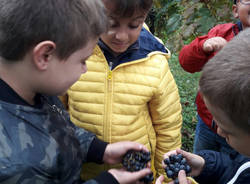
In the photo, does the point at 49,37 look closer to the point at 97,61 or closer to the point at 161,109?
the point at 97,61

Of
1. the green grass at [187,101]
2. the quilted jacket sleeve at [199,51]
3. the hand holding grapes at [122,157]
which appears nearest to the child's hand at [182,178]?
the hand holding grapes at [122,157]

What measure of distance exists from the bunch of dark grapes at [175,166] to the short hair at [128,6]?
0.78 meters

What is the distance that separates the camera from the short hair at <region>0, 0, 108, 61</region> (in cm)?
98

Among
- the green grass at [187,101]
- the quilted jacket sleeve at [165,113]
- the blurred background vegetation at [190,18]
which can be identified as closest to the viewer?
the quilted jacket sleeve at [165,113]

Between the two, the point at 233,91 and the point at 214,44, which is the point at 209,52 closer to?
the point at 214,44

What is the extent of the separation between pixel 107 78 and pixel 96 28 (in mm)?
456

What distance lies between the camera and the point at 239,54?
0.94m

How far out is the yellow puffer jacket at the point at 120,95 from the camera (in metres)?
1.56

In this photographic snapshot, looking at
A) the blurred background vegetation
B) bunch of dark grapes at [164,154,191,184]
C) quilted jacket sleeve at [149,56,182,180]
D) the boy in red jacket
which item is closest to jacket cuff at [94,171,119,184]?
bunch of dark grapes at [164,154,191,184]

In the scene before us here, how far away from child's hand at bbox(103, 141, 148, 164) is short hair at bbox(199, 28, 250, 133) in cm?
55

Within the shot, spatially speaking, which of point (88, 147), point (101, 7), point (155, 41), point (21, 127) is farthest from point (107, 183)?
point (155, 41)

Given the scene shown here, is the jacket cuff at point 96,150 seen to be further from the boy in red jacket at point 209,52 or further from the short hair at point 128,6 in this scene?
the boy in red jacket at point 209,52

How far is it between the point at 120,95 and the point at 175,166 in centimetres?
50

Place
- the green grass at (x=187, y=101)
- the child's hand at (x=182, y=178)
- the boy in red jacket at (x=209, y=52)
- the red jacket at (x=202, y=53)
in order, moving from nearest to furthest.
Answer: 1. the child's hand at (x=182, y=178)
2. the boy in red jacket at (x=209, y=52)
3. the red jacket at (x=202, y=53)
4. the green grass at (x=187, y=101)
